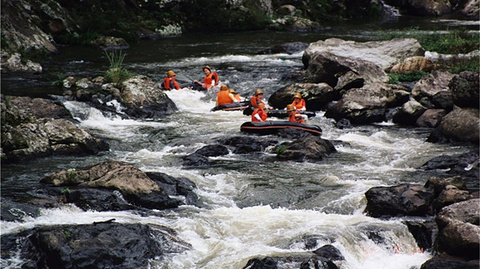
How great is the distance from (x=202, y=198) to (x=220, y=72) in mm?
12197

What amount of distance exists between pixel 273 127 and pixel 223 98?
11.0 ft

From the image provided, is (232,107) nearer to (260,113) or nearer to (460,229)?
(260,113)

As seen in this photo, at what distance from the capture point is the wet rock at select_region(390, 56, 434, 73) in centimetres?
1998

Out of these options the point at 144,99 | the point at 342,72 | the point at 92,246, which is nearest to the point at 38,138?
the point at 144,99

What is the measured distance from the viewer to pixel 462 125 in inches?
531

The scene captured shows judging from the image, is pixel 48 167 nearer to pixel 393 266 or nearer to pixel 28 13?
pixel 393 266

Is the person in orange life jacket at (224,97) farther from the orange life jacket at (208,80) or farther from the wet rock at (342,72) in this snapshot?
the wet rock at (342,72)

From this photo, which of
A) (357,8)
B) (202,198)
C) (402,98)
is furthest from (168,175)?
(357,8)

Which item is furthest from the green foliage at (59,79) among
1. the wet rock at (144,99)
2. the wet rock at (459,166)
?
the wet rock at (459,166)

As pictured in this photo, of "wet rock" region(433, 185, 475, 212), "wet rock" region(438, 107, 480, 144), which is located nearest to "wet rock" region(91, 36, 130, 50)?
"wet rock" region(438, 107, 480, 144)

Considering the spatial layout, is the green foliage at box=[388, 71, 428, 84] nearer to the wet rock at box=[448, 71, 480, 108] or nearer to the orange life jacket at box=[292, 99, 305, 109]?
the orange life jacket at box=[292, 99, 305, 109]

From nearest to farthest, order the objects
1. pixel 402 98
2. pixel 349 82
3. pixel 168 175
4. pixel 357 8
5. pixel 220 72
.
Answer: pixel 168 175
pixel 402 98
pixel 349 82
pixel 220 72
pixel 357 8

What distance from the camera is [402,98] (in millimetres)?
16672

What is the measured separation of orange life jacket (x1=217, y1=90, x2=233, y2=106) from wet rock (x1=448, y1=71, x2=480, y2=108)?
641 cm
